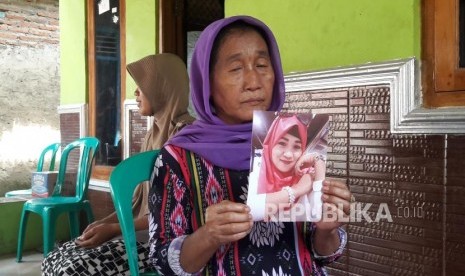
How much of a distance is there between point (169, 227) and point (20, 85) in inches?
214

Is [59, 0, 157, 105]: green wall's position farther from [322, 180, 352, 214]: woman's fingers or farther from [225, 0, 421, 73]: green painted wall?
[322, 180, 352, 214]: woman's fingers

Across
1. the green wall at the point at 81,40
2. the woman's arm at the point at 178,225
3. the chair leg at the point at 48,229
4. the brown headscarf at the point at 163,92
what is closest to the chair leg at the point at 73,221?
the chair leg at the point at 48,229

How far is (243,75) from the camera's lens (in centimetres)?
108

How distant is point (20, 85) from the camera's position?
5809 mm

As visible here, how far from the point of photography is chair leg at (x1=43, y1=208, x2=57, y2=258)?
327 cm

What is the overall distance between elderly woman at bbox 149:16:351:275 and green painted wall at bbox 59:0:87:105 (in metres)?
3.25

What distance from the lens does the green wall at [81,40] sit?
11.0 ft

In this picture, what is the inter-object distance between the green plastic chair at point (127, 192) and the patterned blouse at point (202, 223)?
1.22ft

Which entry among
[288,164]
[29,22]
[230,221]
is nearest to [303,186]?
[288,164]

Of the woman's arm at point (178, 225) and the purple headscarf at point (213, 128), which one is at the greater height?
the purple headscarf at point (213, 128)

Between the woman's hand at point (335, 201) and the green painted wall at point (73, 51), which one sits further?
the green painted wall at point (73, 51)

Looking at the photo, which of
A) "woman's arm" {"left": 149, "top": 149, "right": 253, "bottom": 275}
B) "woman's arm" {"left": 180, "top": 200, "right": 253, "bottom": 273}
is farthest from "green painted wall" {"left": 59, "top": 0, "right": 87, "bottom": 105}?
"woman's arm" {"left": 180, "top": 200, "right": 253, "bottom": 273}

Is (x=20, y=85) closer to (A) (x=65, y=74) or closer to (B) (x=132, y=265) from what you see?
(A) (x=65, y=74)

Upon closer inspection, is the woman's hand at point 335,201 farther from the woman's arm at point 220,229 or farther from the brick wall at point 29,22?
the brick wall at point 29,22
